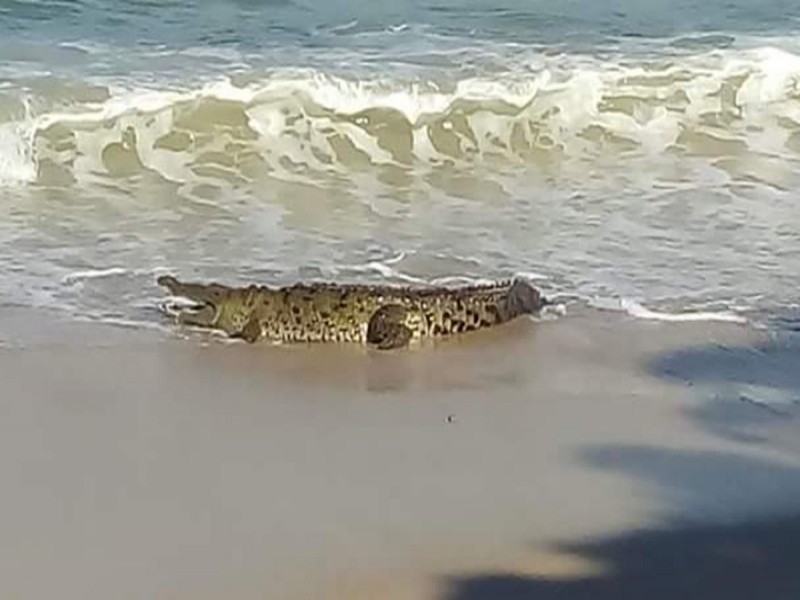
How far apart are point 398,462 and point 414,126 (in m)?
6.05

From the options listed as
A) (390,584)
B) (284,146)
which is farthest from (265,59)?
(390,584)

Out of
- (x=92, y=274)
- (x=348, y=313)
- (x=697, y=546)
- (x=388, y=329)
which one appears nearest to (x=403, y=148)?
(x=92, y=274)

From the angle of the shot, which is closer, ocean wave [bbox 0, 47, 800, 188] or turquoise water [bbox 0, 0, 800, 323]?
turquoise water [bbox 0, 0, 800, 323]

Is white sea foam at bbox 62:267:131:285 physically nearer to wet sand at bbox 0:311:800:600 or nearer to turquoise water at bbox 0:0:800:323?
turquoise water at bbox 0:0:800:323

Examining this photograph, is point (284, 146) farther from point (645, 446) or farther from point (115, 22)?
point (645, 446)

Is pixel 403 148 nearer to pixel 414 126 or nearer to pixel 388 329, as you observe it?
pixel 414 126

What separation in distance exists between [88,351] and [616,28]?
859 cm

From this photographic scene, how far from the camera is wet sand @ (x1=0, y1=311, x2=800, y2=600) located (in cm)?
539

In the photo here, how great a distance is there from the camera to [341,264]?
895cm

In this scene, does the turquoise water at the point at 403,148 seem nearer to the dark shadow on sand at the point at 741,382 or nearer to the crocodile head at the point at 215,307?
the crocodile head at the point at 215,307

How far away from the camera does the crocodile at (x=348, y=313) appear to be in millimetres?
7820

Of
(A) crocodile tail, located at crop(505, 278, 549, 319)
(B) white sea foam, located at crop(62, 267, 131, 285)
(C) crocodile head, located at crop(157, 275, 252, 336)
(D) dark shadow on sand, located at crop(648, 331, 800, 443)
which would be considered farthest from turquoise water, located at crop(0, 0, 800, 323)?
(D) dark shadow on sand, located at crop(648, 331, 800, 443)

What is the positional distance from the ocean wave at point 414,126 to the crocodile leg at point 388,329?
277cm

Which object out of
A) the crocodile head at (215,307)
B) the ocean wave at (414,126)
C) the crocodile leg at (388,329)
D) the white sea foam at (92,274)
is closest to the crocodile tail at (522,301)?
the crocodile leg at (388,329)
